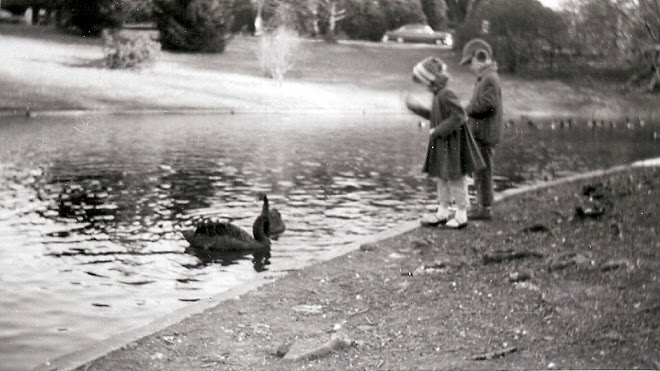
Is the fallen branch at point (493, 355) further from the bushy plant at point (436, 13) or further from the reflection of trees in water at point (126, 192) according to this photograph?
the bushy plant at point (436, 13)

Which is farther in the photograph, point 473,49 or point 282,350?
point 473,49

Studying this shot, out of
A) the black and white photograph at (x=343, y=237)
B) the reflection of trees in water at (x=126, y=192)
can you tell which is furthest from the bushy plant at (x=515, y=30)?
the reflection of trees in water at (x=126, y=192)

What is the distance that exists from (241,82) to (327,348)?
29.2m

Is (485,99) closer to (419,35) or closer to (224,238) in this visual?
(224,238)

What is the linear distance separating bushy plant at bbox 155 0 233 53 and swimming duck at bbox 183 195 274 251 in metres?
27.7

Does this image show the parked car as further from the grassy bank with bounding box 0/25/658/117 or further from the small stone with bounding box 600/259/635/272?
the small stone with bounding box 600/259/635/272

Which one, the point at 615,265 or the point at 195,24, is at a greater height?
the point at 195,24

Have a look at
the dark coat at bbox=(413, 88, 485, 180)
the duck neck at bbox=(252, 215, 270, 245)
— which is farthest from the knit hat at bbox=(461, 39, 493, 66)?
the duck neck at bbox=(252, 215, 270, 245)

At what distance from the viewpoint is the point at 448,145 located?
27.8 ft

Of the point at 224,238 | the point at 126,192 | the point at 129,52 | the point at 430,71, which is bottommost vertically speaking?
the point at 126,192

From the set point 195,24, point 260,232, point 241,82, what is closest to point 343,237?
point 260,232

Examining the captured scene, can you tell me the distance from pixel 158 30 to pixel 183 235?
101ft

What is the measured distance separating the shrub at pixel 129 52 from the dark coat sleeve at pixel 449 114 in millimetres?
25368

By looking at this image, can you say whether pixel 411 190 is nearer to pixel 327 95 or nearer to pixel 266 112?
pixel 266 112
